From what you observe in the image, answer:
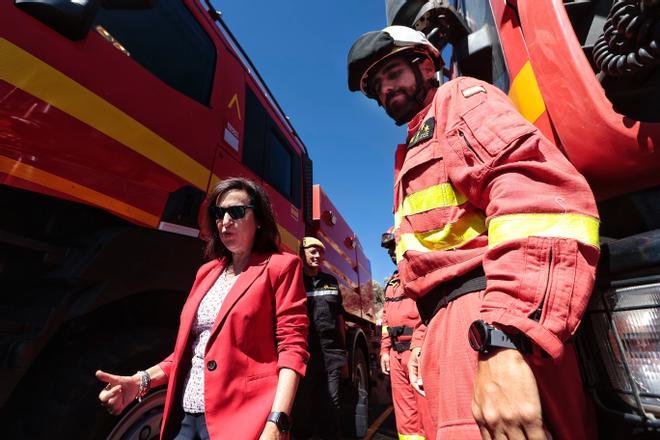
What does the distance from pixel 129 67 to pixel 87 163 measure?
1.81 ft

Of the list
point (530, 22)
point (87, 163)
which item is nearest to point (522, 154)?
point (530, 22)

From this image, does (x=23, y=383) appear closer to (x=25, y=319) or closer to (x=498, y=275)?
(x=25, y=319)

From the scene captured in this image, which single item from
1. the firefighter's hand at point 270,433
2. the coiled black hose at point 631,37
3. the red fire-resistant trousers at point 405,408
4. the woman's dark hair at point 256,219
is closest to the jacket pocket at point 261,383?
the firefighter's hand at point 270,433

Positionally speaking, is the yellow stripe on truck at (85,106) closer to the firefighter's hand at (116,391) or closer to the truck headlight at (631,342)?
the firefighter's hand at (116,391)

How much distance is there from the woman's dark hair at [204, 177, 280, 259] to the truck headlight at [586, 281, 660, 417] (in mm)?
1388

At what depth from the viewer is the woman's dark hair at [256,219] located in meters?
1.84

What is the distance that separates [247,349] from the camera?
4.60 ft

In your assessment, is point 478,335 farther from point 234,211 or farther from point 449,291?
point 234,211

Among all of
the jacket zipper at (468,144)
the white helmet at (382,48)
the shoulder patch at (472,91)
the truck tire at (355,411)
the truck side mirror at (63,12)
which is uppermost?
the truck side mirror at (63,12)

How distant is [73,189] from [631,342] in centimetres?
179

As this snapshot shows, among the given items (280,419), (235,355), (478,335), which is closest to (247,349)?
(235,355)

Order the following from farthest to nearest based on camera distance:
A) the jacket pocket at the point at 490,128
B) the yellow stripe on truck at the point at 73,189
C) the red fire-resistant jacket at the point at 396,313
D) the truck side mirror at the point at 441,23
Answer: the red fire-resistant jacket at the point at 396,313, the truck side mirror at the point at 441,23, the yellow stripe on truck at the point at 73,189, the jacket pocket at the point at 490,128

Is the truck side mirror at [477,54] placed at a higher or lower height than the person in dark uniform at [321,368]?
higher

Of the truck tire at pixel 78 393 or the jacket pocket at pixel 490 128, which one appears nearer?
the jacket pocket at pixel 490 128
